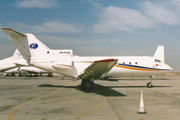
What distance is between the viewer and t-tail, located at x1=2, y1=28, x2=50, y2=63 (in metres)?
15.9

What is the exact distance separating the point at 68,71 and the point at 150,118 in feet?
35.3

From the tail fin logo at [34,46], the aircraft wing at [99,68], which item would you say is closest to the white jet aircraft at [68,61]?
the tail fin logo at [34,46]

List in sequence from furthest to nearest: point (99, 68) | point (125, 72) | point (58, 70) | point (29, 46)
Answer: point (125, 72), point (29, 46), point (58, 70), point (99, 68)

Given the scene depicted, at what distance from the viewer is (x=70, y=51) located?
17031 millimetres

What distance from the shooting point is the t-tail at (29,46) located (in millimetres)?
15873

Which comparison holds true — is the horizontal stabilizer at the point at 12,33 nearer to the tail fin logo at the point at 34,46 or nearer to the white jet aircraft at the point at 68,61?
the white jet aircraft at the point at 68,61

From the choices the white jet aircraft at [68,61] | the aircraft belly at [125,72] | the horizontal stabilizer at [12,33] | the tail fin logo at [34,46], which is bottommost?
the aircraft belly at [125,72]

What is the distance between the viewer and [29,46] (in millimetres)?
16531

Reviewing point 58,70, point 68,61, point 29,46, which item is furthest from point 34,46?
point 68,61

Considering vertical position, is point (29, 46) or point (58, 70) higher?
point (29, 46)

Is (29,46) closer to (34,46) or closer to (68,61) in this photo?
(34,46)

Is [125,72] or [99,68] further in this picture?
[125,72]

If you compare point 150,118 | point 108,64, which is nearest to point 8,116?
point 150,118

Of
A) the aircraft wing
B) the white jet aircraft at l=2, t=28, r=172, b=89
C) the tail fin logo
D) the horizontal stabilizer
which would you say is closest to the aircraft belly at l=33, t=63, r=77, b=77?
the white jet aircraft at l=2, t=28, r=172, b=89
